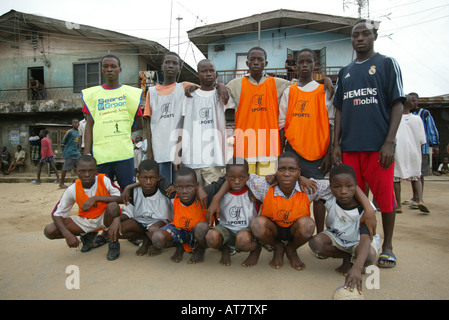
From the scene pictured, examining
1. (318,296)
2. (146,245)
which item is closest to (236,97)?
(146,245)

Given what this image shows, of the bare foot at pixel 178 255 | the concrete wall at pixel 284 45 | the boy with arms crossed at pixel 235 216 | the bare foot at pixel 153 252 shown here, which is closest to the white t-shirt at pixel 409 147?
the boy with arms crossed at pixel 235 216

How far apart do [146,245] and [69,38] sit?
1416 centimetres

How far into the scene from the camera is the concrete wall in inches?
513

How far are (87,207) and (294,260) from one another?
6.32 feet

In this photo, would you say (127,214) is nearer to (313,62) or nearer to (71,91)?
(313,62)

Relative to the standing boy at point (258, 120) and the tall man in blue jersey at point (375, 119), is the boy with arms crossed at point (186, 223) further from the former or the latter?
the tall man in blue jersey at point (375, 119)

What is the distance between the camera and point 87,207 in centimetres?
277

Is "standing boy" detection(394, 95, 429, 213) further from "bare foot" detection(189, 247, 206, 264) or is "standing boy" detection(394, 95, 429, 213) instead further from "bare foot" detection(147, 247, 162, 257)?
"bare foot" detection(147, 247, 162, 257)

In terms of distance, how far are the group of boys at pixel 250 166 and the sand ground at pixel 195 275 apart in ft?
0.48

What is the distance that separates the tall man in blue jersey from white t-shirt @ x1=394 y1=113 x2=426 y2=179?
97.8 inches

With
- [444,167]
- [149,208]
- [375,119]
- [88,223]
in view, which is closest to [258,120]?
[375,119]

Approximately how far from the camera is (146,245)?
2992 mm

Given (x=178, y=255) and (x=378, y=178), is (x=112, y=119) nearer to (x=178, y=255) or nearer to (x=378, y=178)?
(x=178, y=255)

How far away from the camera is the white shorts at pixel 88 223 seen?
2.98 meters
